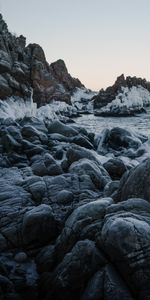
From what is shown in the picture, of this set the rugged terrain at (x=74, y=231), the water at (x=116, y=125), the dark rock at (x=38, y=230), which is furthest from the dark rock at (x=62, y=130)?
the dark rock at (x=38, y=230)

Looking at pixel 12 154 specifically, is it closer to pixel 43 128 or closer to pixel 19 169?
pixel 19 169

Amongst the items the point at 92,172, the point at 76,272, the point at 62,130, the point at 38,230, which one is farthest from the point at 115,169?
the point at 62,130

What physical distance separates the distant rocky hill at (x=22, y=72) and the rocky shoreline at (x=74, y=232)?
32.5m

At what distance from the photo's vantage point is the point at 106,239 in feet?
20.7

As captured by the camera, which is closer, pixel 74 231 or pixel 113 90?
pixel 74 231

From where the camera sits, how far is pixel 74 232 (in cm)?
763

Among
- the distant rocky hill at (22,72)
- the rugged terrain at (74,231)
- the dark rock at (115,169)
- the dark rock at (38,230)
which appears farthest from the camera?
the distant rocky hill at (22,72)

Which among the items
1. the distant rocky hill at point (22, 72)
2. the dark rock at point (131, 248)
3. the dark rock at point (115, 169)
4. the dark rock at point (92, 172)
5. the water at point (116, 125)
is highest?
the distant rocky hill at point (22, 72)

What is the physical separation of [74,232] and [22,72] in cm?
4908

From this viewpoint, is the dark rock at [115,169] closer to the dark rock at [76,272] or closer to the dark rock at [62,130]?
the dark rock at [76,272]

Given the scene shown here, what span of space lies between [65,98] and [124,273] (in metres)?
91.1

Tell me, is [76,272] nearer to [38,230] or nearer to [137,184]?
[38,230]

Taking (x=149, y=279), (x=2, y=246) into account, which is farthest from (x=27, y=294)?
(x=149, y=279)

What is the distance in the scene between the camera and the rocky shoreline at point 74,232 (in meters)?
5.96
